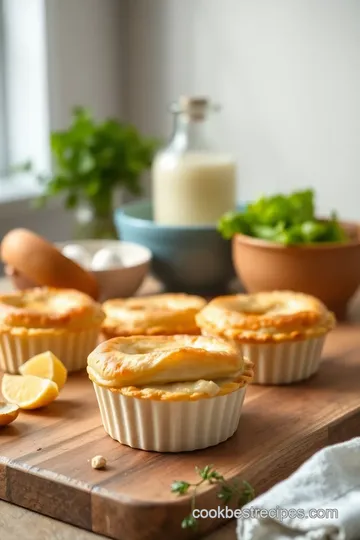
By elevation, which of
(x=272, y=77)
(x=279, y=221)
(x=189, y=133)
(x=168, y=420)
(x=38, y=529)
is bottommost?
(x=38, y=529)

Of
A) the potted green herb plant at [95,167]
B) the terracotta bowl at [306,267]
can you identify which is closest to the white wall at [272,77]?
the potted green herb plant at [95,167]

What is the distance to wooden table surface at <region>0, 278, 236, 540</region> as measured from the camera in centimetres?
129

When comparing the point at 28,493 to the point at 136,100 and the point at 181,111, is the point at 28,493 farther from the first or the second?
the point at 136,100

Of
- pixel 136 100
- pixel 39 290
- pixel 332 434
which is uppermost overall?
pixel 136 100

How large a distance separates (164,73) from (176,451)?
2366mm

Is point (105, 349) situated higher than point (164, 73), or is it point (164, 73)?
point (164, 73)

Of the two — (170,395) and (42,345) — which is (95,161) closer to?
(42,345)

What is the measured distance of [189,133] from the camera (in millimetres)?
2469

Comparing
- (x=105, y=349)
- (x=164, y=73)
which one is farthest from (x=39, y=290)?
(x=164, y=73)

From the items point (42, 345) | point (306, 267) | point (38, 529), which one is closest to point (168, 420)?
point (38, 529)

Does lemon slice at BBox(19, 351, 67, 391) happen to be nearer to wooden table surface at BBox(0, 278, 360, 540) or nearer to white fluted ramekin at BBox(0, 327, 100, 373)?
white fluted ramekin at BBox(0, 327, 100, 373)

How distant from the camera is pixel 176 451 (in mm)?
Answer: 1459

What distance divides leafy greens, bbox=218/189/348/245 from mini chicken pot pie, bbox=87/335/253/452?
2.50 ft

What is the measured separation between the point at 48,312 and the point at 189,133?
2.65 feet
